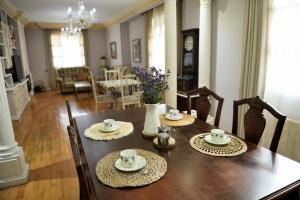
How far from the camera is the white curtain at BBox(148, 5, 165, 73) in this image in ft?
17.5

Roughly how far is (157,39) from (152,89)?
14.5 ft

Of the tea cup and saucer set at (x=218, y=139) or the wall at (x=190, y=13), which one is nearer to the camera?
the tea cup and saucer set at (x=218, y=139)

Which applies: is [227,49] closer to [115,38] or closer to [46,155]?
[46,155]

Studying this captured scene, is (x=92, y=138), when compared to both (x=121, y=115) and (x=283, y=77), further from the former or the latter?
(x=283, y=77)

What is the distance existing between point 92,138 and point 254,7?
2542 mm

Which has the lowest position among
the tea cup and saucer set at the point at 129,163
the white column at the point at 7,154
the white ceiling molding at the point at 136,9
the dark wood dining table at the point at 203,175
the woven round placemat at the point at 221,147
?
the white column at the point at 7,154

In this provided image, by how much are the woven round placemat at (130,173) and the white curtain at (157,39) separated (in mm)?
4225

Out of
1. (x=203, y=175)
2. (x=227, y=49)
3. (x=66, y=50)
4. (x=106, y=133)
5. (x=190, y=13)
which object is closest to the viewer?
(x=203, y=175)

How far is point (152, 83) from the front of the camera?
147 centimetres

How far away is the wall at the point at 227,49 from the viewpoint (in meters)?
3.10

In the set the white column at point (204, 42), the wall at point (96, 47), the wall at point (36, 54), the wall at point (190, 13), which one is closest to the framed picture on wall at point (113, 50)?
the wall at point (96, 47)

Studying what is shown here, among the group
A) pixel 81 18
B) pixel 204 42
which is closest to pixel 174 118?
pixel 204 42

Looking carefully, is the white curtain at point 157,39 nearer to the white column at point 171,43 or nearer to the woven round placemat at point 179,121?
the white column at point 171,43

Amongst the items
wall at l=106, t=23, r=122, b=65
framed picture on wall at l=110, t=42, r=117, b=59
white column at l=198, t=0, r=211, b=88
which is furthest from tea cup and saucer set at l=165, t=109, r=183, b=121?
framed picture on wall at l=110, t=42, r=117, b=59
